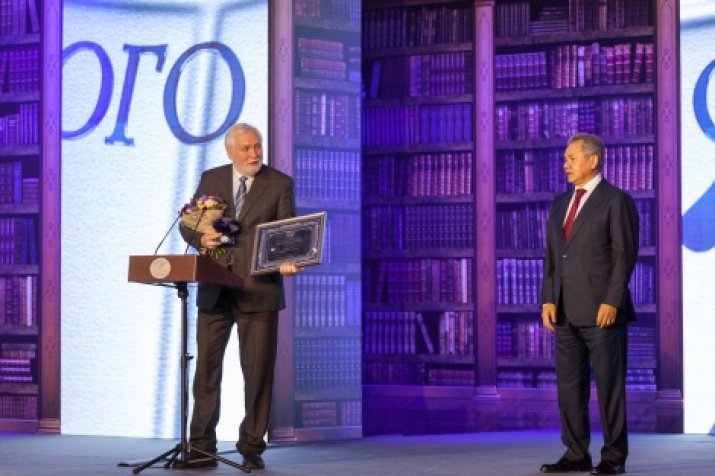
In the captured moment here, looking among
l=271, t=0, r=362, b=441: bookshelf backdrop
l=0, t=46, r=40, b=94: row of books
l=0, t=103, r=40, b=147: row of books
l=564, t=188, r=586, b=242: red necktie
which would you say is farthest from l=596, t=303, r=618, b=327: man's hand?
l=0, t=46, r=40, b=94: row of books

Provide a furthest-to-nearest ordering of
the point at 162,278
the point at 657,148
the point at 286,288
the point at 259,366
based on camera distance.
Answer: the point at 657,148
the point at 286,288
the point at 259,366
the point at 162,278

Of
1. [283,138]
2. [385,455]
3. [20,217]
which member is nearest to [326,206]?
[283,138]

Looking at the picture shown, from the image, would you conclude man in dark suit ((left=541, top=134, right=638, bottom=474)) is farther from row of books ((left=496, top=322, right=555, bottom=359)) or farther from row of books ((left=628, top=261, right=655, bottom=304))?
row of books ((left=496, top=322, right=555, bottom=359))

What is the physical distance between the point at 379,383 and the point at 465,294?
91 cm

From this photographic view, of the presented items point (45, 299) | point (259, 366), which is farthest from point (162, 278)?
point (45, 299)

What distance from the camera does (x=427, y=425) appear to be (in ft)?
25.7

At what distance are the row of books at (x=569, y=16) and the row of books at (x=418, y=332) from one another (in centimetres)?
203

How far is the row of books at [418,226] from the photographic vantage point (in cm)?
845

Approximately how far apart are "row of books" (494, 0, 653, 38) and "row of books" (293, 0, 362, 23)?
1.90m

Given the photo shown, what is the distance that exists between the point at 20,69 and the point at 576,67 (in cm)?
367

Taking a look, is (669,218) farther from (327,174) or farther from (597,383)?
(597,383)

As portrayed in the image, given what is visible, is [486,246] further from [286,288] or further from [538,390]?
[286,288]

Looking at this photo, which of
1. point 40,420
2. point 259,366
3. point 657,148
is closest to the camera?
point 259,366

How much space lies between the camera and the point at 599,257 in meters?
4.86
